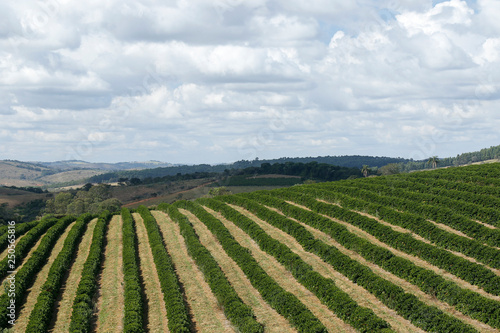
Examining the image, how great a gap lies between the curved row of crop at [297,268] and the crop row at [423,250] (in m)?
7.15

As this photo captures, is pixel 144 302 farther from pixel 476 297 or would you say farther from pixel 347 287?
pixel 476 297

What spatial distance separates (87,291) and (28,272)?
7.20 m

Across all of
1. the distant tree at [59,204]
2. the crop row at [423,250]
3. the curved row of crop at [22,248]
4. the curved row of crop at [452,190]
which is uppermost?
the curved row of crop at [452,190]

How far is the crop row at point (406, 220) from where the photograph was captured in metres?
27.3

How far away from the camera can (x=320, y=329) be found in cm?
2041

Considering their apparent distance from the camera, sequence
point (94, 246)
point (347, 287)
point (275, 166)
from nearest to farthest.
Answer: point (347, 287)
point (94, 246)
point (275, 166)

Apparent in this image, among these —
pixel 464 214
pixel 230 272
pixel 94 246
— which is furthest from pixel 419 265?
pixel 94 246

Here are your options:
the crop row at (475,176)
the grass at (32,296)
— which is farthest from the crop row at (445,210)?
the grass at (32,296)

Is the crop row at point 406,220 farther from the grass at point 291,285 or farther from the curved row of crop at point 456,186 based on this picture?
the grass at point 291,285

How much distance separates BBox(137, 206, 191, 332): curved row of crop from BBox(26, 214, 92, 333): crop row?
21.5 feet

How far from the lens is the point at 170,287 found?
2697 cm

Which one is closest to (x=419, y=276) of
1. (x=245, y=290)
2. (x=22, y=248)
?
(x=245, y=290)

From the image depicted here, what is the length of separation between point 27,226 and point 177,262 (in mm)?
26173

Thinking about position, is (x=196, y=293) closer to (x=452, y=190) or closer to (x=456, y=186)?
(x=452, y=190)
